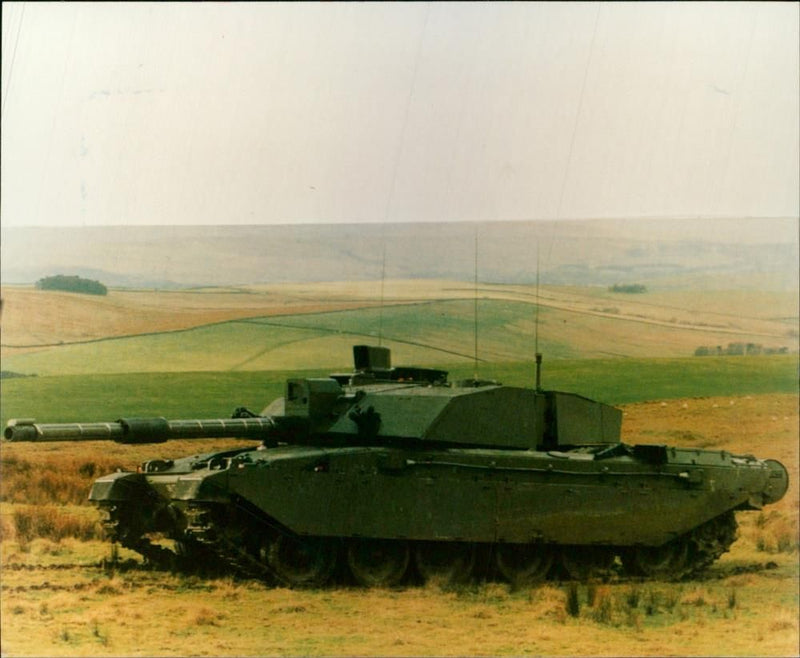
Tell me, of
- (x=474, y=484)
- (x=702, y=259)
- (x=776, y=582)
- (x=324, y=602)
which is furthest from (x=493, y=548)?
(x=702, y=259)

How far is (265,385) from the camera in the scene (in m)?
24.3

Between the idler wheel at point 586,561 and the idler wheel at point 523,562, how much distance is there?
27 cm

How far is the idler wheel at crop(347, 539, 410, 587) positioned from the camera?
14.6 metres

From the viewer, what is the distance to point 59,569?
15.1m

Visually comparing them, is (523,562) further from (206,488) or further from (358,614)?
(206,488)

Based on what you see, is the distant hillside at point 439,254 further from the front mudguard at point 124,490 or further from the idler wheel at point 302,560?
the idler wheel at point 302,560

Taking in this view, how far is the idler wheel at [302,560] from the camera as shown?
14.1 metres

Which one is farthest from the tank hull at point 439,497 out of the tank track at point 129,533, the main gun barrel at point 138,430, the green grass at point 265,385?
the green grass at point 265,385

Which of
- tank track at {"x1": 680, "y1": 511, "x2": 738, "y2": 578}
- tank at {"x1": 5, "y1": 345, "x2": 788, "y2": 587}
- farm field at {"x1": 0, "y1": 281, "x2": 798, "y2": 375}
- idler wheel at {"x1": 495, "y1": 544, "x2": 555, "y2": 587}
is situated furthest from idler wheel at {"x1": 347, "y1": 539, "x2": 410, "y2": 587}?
farm field at {"x1": 0, "y1": 281, "x2": 798, "y2": 375}

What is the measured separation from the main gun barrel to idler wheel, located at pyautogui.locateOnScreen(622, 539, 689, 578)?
17.2ft

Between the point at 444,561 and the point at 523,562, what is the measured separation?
1.20m

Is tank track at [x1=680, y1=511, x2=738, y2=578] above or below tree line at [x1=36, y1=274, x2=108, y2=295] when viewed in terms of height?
below

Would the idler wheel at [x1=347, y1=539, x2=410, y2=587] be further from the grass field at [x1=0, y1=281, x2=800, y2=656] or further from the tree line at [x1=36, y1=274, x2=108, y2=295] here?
the tree line at [x1=36, y1=274, x2=108, y2=295]

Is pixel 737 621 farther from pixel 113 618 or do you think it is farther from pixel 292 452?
pixel 113 618
